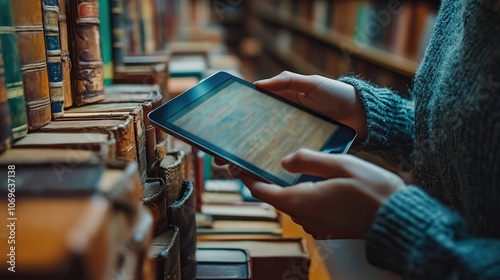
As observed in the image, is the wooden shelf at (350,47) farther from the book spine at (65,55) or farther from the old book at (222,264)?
the book spine at (65,55)

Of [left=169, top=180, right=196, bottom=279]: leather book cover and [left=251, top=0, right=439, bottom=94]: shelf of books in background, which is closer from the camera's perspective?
[left=169, top=180, right=196, bottom=279]: leather book cover

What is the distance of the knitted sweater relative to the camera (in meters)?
0.52

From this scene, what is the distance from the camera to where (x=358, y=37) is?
2578 millimetres

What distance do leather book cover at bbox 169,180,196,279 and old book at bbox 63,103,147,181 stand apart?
72mm

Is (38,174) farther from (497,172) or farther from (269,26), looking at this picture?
(269,26)

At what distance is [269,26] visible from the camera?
502 cm

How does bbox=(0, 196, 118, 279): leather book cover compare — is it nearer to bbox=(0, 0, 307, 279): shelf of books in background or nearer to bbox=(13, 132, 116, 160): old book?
bbox=(0, 0, 307, 279): shelf of books in background

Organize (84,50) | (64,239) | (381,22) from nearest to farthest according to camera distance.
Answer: (64,239) → (84,50) → (381,22)

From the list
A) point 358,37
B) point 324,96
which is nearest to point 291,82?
point 324,96

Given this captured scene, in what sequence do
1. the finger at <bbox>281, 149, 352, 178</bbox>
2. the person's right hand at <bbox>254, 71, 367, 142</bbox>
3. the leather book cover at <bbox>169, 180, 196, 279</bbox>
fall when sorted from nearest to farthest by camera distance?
1. the finger at <bbox>281, 149, 352, 178</bbox>
2. the leather book cover at <bbox>169, 180, 196, 279</bbox>
3. the person's right hand at <bbox>254, 71, 367, 142</bbox>

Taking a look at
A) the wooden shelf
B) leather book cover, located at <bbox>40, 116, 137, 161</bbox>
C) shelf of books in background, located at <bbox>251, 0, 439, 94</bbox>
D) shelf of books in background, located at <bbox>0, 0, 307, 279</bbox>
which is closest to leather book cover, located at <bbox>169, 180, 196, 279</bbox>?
shelf of books in background, located at <bbox>0, 0, 307, 279</bbox>

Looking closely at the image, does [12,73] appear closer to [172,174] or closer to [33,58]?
[33,58]

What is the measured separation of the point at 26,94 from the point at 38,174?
0.21 meters

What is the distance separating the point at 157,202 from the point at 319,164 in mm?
244
